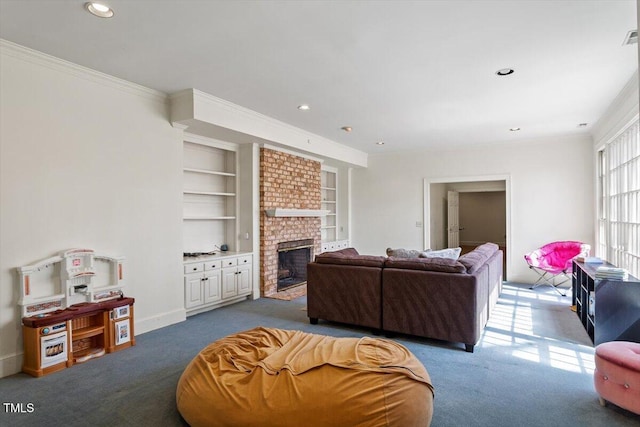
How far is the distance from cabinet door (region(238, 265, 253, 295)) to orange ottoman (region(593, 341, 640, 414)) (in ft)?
13.6

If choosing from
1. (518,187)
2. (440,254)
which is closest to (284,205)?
(440,254)

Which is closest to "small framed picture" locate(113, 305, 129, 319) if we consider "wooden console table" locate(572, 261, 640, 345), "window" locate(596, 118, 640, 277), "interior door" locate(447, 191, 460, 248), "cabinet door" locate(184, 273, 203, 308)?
"cabinet door" locate(184, 273, 203, 308)

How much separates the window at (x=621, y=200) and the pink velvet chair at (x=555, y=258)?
0.41 metres

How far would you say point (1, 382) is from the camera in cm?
282

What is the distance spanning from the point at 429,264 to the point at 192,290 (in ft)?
9.59

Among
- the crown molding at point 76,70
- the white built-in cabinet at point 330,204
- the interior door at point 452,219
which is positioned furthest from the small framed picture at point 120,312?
the interior door at point 452,219

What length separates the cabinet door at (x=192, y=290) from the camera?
14.6ft

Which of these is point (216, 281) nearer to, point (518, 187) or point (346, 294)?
point (346, 294)

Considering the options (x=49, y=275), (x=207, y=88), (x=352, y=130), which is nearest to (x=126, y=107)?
(x=207, y=88)

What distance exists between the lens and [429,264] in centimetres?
354

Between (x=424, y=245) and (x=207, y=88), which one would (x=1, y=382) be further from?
(x=424, y=245)

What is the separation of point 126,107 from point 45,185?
116 cm

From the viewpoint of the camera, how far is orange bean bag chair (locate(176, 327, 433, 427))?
6.33 ft

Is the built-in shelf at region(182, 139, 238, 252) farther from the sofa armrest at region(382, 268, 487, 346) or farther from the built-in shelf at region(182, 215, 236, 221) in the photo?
the sofa armrest at region(382, 268, 487, 346)
